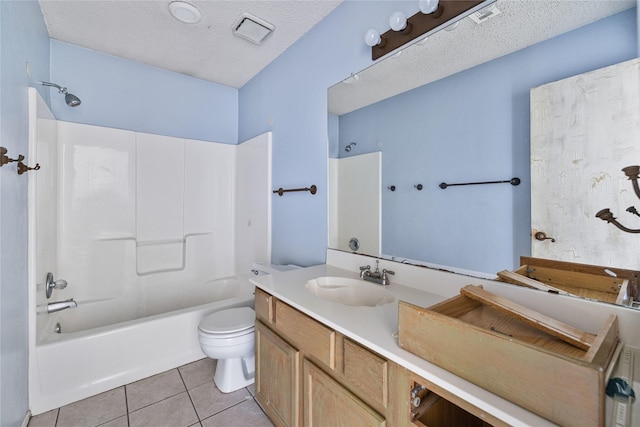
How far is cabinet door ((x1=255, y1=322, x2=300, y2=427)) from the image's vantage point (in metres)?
1.24

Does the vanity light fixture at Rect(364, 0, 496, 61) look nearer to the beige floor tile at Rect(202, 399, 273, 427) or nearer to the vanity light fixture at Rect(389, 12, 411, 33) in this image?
the vanity light fixture at Rect(389, 12, 411, 33)

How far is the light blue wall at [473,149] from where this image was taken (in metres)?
0.91

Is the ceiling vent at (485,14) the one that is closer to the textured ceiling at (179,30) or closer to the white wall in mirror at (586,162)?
the white wall in mirror at (586,162)

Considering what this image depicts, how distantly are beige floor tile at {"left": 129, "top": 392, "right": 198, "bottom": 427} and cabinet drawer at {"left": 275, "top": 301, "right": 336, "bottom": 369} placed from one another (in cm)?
83

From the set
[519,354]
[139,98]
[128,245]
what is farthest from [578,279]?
[139,98]

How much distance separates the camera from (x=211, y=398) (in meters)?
1.74

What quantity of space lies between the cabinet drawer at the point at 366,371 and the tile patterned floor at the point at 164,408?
37.3 inches

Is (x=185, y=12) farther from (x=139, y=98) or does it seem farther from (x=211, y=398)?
(x=211, y=398)

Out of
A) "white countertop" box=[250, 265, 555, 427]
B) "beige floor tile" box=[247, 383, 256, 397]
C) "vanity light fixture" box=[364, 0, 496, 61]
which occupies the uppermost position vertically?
"vanity light fixture" box=[364, 0, 496, 61]

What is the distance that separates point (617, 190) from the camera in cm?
81

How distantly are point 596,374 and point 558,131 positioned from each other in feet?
2.52

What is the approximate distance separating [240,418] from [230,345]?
39 cm

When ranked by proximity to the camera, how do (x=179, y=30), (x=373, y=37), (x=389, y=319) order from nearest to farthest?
(x=389, y=319) < (x=373, y=37) < (x=179, y=30)

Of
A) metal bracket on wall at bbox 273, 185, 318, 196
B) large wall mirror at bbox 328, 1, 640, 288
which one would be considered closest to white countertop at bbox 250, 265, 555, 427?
large wall mirror at bbox 328, 1, 640, 288
